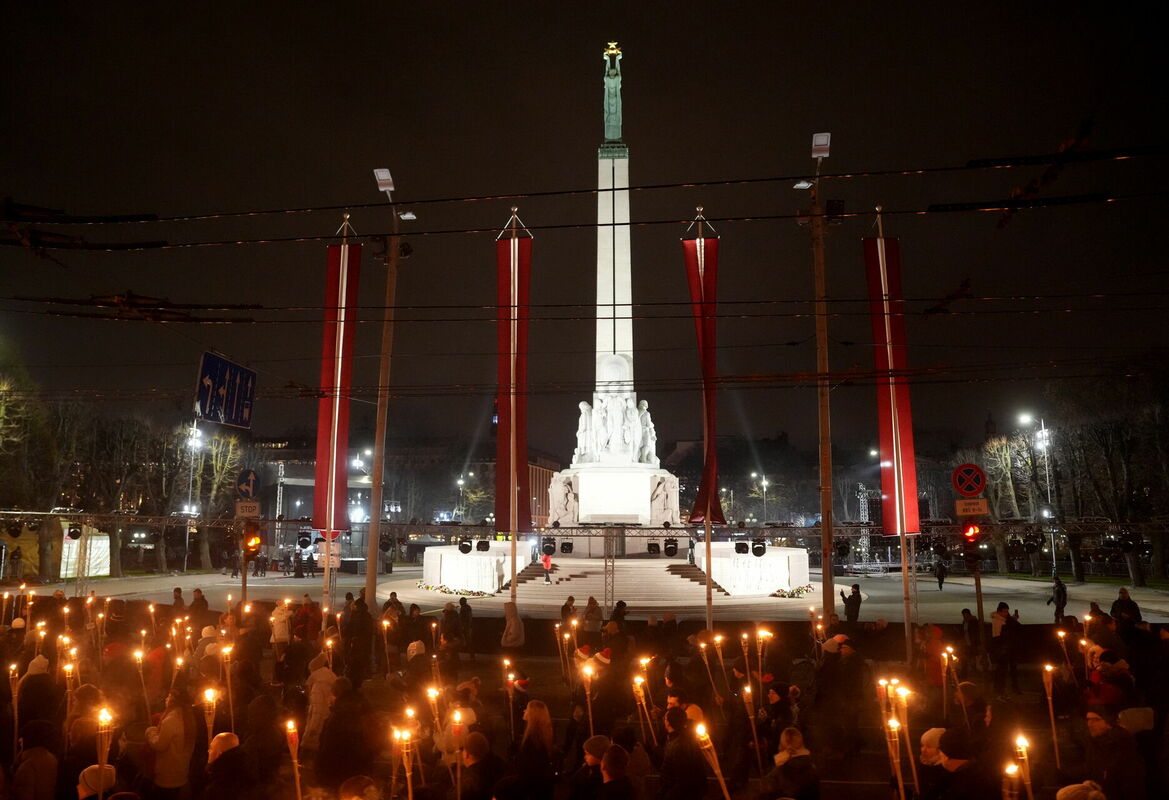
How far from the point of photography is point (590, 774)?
668 centimetres

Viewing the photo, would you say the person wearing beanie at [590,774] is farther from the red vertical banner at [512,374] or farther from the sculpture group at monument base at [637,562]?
the sculpture group at monument base at [637,562]

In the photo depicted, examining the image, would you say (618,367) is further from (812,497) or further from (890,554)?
(812,497)

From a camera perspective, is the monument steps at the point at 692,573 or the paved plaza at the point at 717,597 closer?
the paved plaza at the point at 717,597

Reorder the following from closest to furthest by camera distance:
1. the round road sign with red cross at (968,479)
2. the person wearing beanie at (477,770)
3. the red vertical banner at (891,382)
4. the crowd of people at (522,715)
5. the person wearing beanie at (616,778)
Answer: the person wearing beanie at (616,778) → the person wearing beanie at (477,770) → the crowd of people at (522,715) → the round road sign with red cross at (968,479) → the red vertical banner at (891,382)

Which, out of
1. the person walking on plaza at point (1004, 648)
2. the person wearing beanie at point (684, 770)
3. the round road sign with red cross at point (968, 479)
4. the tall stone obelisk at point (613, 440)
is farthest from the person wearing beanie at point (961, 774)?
the tall stone obelisk at point (613, 440)


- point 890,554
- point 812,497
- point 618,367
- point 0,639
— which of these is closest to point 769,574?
point 618,367

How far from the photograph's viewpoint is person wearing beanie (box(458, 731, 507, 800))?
6.21 metres

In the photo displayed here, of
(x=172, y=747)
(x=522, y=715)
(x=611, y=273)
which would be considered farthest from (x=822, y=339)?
(x=611, y=273)

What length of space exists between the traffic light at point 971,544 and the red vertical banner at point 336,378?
13.4 metres

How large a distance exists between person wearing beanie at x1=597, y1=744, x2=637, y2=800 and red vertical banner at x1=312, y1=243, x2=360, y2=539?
45.6ft

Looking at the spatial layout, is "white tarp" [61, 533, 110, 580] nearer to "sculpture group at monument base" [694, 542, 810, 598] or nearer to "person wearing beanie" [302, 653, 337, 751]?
"sculpture group at monument base" [694, 542, 810, 598]

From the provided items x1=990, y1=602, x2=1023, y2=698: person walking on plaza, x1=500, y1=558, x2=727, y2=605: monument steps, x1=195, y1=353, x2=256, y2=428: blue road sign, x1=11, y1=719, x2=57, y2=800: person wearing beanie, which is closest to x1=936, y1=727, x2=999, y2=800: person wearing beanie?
x1=11, y1=719, x2=57, y2=800: person wearing beanie

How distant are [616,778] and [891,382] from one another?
498 inches

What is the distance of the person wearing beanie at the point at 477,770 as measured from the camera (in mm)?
6207
